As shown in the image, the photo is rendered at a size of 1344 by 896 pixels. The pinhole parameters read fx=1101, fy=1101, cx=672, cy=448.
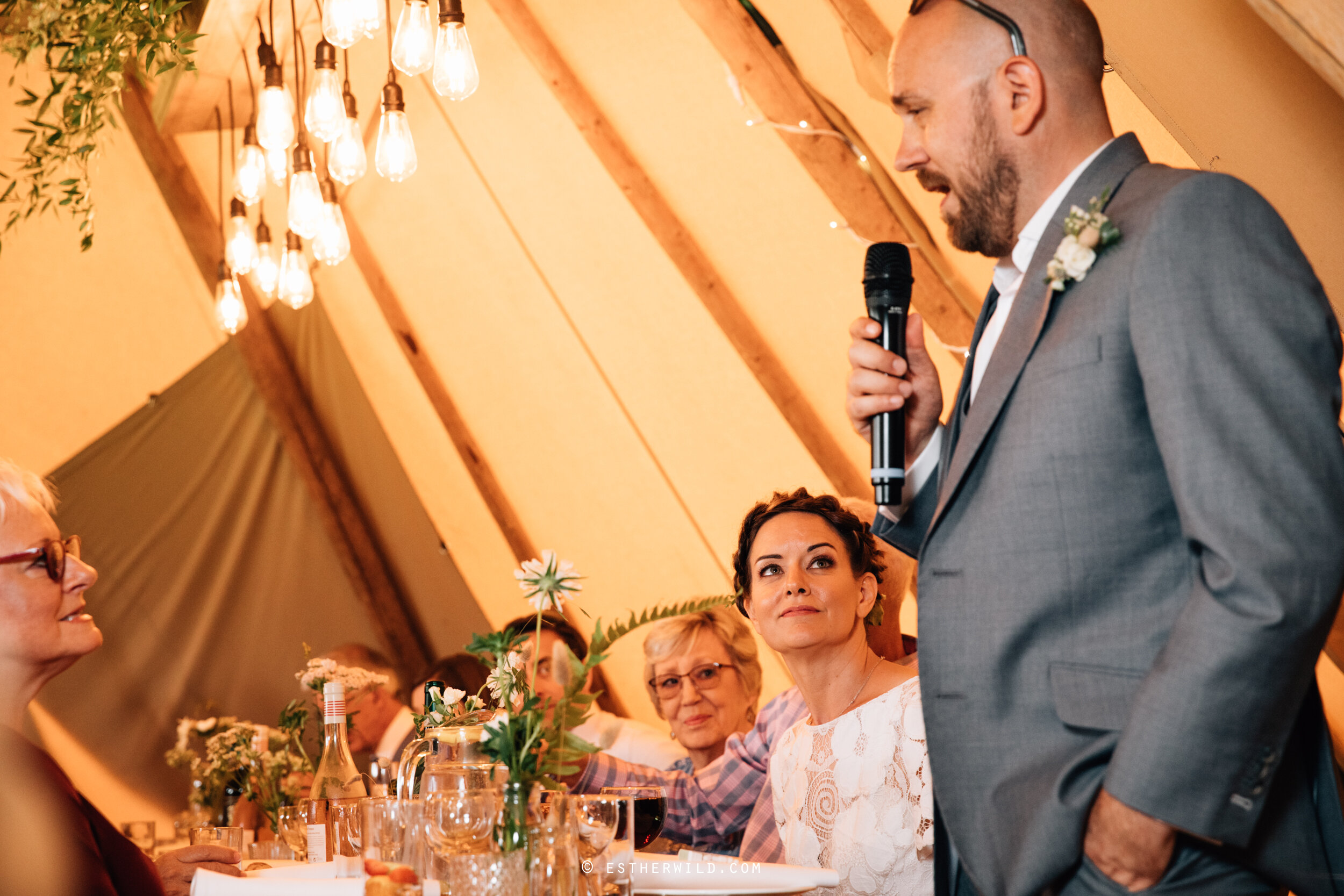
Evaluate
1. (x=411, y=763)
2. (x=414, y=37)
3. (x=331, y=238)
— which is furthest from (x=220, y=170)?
(x=411, y=763)

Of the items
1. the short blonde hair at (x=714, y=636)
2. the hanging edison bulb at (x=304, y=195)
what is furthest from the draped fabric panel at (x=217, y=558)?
the hanging edison bulb at (x=304, y=195)

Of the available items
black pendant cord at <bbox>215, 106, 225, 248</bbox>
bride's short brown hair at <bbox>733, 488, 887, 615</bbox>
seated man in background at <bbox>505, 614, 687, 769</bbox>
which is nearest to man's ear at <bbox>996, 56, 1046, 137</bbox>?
bride's short brown hair at <bbox>733, 488, 887, 615</bbox>

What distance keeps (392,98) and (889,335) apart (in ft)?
6.16

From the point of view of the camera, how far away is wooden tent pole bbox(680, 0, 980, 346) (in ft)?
9.82

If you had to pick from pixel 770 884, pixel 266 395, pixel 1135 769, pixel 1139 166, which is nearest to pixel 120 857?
pixel 770 884

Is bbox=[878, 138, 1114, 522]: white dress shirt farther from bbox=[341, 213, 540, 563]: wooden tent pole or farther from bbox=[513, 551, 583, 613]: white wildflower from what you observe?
bbox=[341, 213, 540, 563]: wooden tent pole

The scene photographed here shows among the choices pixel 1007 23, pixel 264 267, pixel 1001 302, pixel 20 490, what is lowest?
pixel 1001 302

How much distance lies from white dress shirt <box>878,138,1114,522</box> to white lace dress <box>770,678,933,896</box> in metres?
0.47

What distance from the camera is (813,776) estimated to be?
1.88 meters

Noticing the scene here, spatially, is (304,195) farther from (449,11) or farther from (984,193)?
(984,193)

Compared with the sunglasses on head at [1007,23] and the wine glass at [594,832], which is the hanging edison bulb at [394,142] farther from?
the wine glass at [594,832]

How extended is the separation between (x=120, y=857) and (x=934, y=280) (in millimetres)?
2379

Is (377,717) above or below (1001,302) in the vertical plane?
below

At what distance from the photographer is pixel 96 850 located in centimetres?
141
